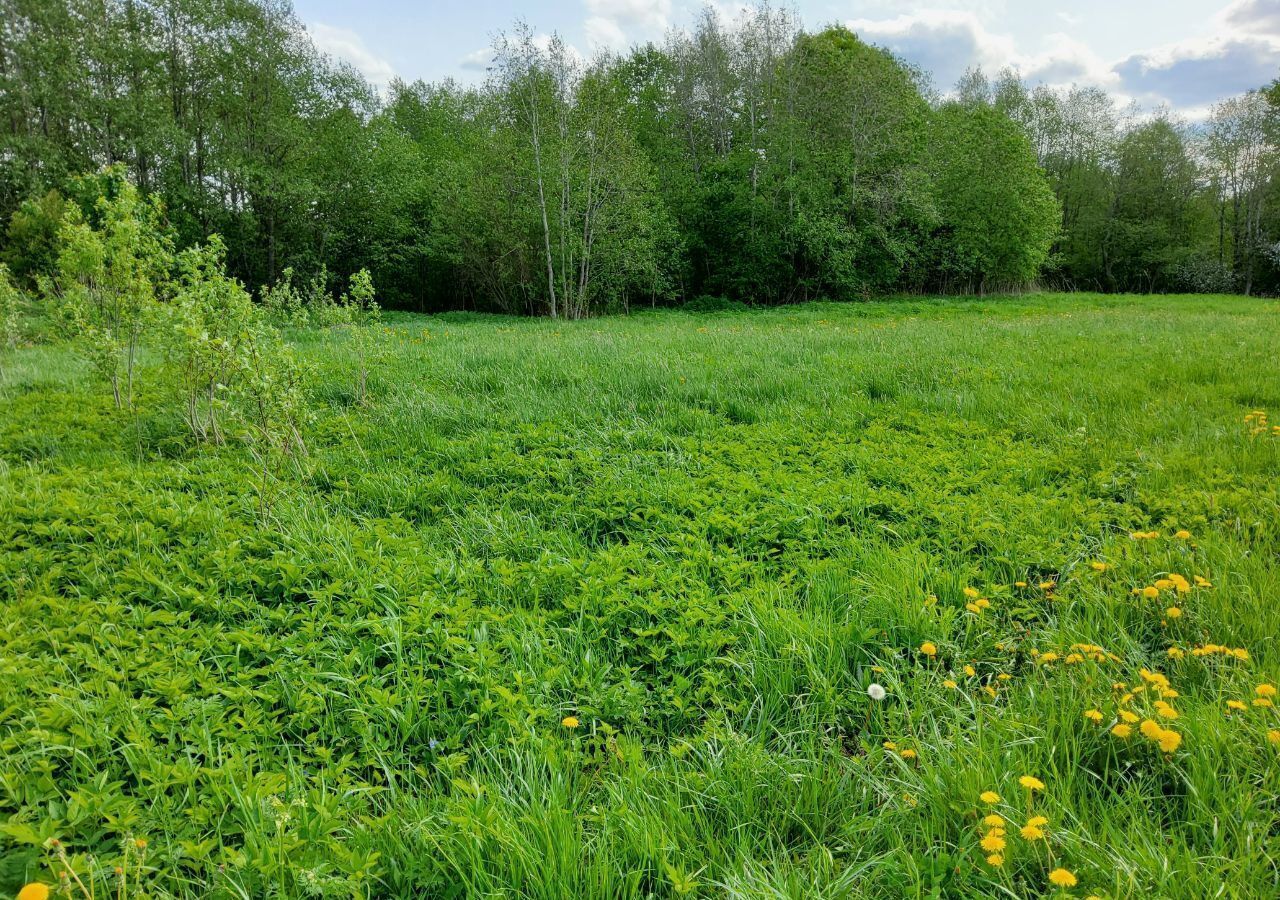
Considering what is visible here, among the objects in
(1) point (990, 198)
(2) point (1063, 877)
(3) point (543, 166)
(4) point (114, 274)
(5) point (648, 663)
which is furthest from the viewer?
(1) point (990, 198)

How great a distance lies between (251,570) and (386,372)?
4935 mm

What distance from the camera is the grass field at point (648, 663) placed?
182cm

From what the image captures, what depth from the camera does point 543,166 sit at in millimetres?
22328

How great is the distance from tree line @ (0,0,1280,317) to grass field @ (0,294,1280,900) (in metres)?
20.0

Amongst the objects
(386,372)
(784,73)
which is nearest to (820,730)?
(386,372)

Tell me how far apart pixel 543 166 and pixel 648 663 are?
2279cm

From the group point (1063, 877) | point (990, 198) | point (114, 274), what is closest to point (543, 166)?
point (114, 274)

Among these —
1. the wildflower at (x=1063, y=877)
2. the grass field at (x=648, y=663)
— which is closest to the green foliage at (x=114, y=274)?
the grass field at (x=648, y=663)

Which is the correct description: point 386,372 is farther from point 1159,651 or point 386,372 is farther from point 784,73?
point 784,73

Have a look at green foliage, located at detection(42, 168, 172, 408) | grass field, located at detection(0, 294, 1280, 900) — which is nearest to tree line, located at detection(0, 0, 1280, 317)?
green foliage, located at detection(42, 168, 172, 408)

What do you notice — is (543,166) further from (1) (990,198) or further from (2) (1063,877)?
(2) (1063,877)

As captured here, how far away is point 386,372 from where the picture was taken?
782cm

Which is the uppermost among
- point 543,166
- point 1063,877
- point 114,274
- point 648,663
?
point 543,166

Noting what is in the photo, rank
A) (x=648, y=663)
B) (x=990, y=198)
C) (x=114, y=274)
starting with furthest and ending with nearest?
(x=990, y=198), (x=114, y=274), (x=648, y=663)
